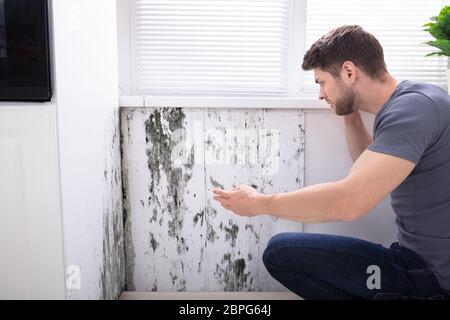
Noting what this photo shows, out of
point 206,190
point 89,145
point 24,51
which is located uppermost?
point 24,51

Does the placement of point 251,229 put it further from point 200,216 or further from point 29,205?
point 29,205

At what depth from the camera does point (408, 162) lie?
993 millimetres

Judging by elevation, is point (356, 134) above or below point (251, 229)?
above

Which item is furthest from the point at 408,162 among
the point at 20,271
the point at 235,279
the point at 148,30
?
the point at 148,30

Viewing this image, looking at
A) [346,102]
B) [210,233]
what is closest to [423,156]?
[346,102]

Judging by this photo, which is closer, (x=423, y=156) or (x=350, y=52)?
(x=423, y=156)

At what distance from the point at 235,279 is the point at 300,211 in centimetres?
63

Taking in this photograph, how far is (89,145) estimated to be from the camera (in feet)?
4.03

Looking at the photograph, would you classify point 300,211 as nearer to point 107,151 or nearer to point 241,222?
point 241,222

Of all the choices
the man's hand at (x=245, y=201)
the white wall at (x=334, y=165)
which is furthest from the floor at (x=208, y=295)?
Result: the man's hand at (x=245, y=201)

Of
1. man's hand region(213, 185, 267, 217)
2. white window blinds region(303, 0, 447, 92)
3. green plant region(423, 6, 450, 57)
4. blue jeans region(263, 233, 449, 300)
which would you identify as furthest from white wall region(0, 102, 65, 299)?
green plant region(423, 6, 450, 57)

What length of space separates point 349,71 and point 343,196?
422 millimetres

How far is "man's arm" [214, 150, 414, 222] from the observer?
1.00 meters

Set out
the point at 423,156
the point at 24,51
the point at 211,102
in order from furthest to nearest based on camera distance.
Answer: the point at 211,102, the point at 423,156, the point at 24,51
